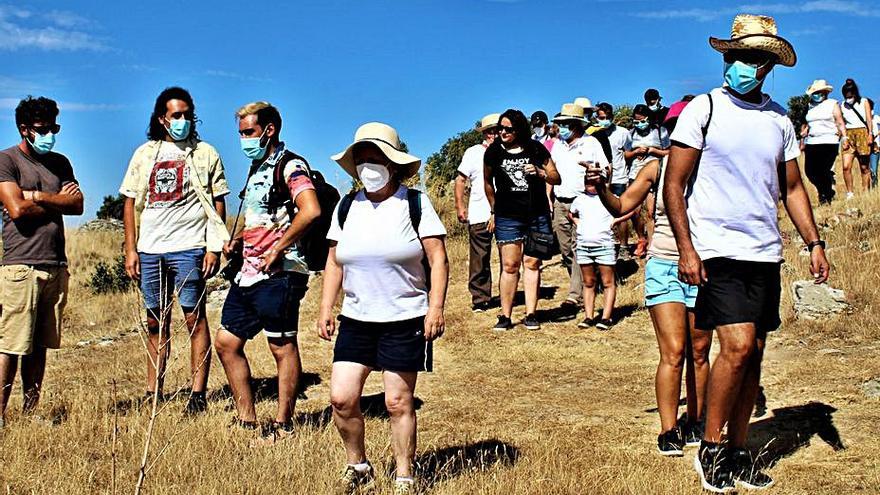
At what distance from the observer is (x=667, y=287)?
5297 millimetres

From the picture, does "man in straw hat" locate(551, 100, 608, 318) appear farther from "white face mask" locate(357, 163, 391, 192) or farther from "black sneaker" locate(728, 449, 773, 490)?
"white face mask" locate(357, 163, 391, 192)

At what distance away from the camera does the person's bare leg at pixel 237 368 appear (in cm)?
580

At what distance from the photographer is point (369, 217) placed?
4.64 m

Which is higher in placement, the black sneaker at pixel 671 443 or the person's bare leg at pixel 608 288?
the person's bare leg at pixel 608 288

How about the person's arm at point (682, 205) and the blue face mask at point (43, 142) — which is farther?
the blue face mask at point (43, 142)

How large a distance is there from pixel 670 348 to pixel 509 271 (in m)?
4.41

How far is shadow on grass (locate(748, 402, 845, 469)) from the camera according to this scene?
553cm

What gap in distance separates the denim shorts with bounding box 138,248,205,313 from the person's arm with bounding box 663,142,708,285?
131 inches

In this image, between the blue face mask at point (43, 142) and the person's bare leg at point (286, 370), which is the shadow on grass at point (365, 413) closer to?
the person's bare leg at point (286, 370)

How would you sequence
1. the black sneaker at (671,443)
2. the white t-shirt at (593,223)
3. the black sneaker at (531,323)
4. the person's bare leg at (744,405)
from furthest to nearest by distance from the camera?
1. the black sneaker at (531,323)
2. the white t-shirt at (593,223)
3. the black sneaker at (671,443)
4. the person's bare leg at (744,405)

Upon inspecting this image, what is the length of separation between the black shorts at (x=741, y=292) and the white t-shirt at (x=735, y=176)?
0.05m

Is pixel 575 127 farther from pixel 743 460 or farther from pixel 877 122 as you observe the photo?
pixel 877 122

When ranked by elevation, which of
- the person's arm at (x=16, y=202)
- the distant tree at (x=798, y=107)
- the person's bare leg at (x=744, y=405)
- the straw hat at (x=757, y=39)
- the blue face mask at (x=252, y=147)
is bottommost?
the person's bare leg at (x=744, y=405)

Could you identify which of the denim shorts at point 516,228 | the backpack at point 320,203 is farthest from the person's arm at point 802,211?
the denim shorts at point 516,228
